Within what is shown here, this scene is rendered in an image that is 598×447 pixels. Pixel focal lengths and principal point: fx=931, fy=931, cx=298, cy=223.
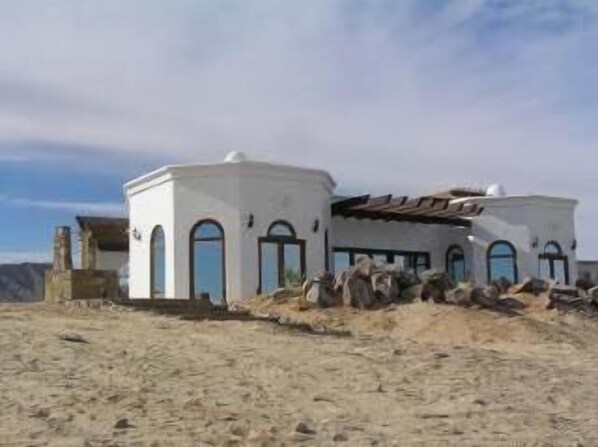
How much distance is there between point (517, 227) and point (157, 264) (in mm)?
11490

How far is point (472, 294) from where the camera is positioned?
61.4ft

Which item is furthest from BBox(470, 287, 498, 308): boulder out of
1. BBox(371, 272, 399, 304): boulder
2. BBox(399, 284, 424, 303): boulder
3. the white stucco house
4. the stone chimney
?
the stone chimney

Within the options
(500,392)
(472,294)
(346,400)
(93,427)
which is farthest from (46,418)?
(472,294)

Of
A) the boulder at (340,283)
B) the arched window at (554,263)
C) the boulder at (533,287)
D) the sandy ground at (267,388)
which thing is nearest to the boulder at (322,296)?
the boulder at (340,283)

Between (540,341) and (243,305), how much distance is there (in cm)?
619

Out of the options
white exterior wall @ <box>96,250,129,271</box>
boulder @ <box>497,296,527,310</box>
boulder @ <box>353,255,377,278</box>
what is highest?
white exterior wall @ <box>96,250,129,271</box>

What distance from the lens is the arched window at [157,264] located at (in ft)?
76.9

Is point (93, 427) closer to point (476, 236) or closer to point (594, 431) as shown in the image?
point (594, 431)

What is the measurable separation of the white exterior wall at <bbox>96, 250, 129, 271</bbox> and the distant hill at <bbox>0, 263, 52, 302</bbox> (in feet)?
23.6

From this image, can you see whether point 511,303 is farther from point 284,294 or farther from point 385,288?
point 284,294

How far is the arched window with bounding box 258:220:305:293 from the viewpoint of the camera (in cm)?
2322

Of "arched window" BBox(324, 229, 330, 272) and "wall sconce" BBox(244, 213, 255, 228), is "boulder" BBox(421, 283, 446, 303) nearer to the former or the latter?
"wall sconce" BBox(244, 213, 255, 228)

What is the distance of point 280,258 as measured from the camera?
2345 centimetres

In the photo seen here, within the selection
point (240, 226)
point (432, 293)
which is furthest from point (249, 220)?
point (432, 293)
